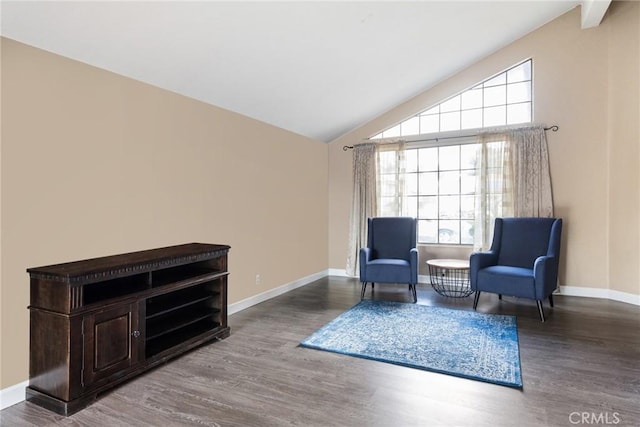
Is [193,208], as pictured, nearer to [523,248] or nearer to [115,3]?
[115,3]

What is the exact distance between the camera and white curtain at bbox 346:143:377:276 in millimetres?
5504

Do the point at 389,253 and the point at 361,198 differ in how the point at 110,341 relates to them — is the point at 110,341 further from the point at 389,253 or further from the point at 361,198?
the point at 361,198

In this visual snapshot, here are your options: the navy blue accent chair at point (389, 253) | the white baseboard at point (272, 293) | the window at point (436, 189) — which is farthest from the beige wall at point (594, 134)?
the white baseboard at point (272, 293)

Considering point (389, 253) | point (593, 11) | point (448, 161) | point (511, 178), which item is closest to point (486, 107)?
point (448, 161)

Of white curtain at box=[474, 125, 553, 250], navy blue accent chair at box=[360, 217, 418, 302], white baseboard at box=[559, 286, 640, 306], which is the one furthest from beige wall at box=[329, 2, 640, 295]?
navy blue accent chair at box=[360, 217, 418, 302]

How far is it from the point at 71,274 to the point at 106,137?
44.9 inches

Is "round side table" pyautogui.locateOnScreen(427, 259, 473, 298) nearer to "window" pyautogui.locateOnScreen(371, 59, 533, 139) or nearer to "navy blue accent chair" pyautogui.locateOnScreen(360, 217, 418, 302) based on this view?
"navy blue accent chair" pyautogui.locateOnScreen(360, 217, 418, 302)

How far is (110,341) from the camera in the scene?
218 cm

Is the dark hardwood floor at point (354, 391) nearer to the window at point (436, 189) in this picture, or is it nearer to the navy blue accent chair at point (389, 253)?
the navy blue accent chair at point (389, 253)

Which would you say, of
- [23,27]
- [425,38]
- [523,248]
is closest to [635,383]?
[523,248]

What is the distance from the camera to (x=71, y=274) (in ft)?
6.37

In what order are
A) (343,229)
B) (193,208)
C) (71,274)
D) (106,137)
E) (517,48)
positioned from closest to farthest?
1. (71,274)
2. (106,137)
3. (193,208)
4. (517,48)
5. (343,229)

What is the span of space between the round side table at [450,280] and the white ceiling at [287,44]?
8.05ft

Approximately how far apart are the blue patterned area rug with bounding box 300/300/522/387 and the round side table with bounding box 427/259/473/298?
771mm
